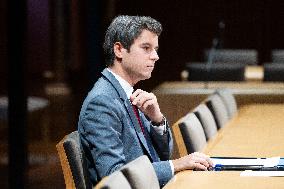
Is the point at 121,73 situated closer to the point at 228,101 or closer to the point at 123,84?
the point at 123,84

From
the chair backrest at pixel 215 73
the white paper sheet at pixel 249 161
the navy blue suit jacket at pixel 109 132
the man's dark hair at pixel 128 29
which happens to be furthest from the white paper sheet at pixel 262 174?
the chair backrest at pixel 215 73

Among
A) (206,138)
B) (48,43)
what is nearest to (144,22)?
(206,138)

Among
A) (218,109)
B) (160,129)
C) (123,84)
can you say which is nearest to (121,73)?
(123,84)

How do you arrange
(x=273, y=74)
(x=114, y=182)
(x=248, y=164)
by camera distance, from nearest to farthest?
(x=114, y=182)
(x=248, y=164)
(x=273, y=74)

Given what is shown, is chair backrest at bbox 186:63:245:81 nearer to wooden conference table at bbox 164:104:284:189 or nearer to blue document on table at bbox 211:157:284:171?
wooden conference table at bbox 164:104:284:189

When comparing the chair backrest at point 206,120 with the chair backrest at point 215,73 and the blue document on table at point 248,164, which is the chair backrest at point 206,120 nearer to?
the blue document on table at point 248,164

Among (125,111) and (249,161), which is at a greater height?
(125,111)

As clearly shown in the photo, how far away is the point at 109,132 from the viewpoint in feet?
11.2

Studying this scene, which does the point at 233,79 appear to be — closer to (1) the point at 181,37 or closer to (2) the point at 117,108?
(2) the point at 117,108

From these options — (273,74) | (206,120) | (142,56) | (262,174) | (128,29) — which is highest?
(128,29)

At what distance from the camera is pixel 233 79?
7.85 metres

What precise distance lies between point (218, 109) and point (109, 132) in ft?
7.09

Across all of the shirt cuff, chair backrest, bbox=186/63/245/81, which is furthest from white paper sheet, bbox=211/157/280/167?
chair backrest, bbox=186/63/245/81

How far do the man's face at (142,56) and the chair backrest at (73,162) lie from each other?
385 millimetres
